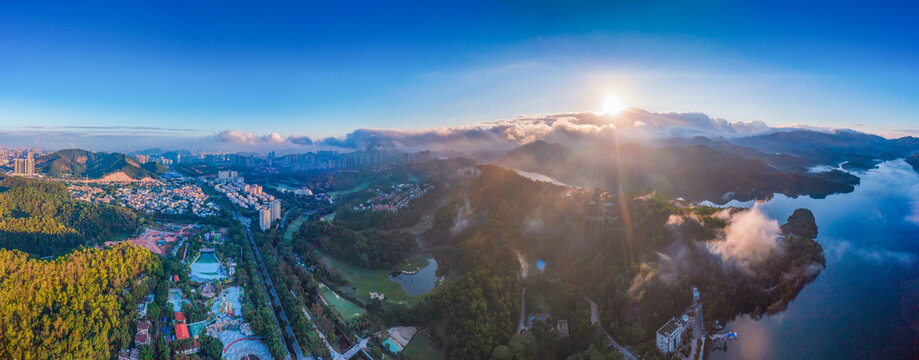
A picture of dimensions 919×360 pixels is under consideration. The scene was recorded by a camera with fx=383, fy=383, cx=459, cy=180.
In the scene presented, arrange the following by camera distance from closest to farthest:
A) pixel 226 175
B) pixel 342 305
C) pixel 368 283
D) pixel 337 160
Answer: pixel 342 305 < pixel 368 283 < pixel 226 175 < pixel 337 160

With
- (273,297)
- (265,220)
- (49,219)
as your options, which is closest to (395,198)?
(265,220)

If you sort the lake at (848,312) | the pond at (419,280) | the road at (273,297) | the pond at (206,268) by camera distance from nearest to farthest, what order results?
the lake at (848,312) < the road at (273,297) < the pond at (419,280) < the pond at (206,268)

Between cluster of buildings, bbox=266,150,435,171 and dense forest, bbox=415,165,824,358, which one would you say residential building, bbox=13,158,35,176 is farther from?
dense forest, bbox=415,165,824,358

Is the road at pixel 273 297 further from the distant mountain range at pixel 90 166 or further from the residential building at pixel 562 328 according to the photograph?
the distant mountain range at pixel 90 166

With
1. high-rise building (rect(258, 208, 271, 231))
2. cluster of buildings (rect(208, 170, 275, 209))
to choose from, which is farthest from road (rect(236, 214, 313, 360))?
cluster of buildings (rect(208, 170, 275, 209))

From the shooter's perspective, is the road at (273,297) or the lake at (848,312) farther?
the road at (273,297)

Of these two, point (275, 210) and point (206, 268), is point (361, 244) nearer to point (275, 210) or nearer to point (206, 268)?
point (206, 268)

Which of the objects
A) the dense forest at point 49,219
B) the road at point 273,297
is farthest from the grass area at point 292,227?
the dense forest at point 49,219

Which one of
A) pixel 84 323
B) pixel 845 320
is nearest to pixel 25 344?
pixel 84 323
